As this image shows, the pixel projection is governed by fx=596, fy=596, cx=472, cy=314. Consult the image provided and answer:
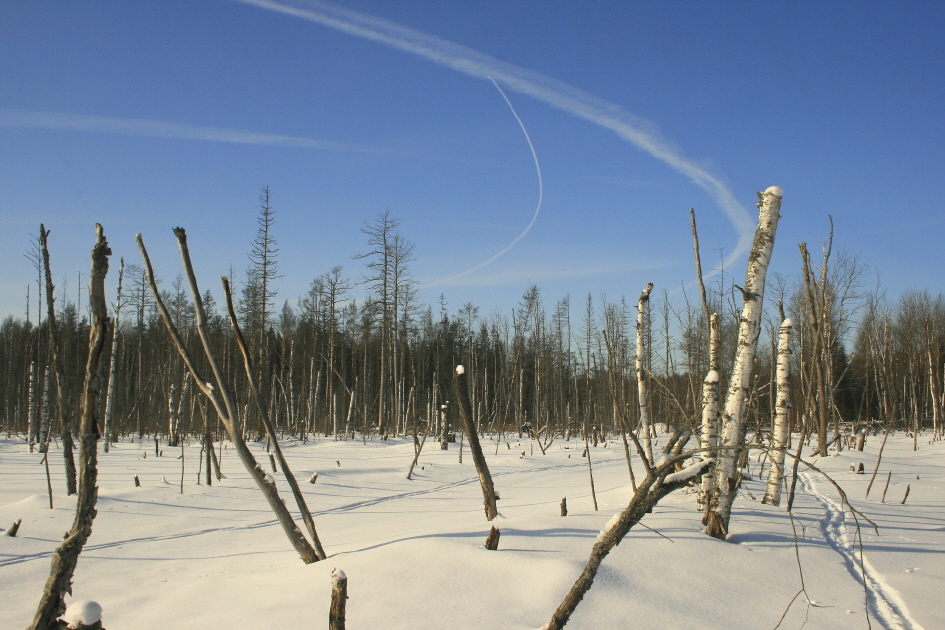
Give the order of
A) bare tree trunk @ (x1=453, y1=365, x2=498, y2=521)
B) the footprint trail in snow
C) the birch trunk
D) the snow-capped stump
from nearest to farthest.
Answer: the snow-capped stump → the footprint trail in snow → bare tree trunk @ (x1=453, y1=365, x2=498, y2=521) → the birch trunk

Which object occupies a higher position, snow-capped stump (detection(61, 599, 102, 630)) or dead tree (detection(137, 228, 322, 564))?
dead tree (detection(137, 228, 322, 564))

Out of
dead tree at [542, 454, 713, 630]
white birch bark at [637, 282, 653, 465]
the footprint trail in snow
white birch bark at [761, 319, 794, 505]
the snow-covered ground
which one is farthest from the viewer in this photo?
white birch bark at [637, 282, 653, 465]

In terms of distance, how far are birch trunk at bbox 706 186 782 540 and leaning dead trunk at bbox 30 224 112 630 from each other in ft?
17.7

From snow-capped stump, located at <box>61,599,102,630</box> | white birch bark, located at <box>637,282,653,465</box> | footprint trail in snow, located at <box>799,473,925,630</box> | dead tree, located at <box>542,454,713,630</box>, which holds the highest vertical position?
white birch bark, located at <box>637,282,653,465</box>

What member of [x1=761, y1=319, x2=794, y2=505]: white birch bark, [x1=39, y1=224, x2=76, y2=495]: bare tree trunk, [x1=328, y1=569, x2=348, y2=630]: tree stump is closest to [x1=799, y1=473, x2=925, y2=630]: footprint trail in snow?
[x1=761, y1=319, x2=794, y2=505]: white birch bark

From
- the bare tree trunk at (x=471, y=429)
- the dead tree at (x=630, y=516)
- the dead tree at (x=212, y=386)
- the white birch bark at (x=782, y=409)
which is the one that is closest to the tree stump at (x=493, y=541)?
the bare tree trunk at (x=471, y=429)

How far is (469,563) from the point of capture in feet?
14.8

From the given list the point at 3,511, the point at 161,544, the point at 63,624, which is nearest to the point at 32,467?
the point at 3,511

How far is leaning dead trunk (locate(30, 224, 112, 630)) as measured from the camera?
3.07m

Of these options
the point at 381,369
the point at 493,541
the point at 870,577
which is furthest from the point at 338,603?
the point at 381,369

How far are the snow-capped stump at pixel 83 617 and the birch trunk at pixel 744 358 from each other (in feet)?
17.3

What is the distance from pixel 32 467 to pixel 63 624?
13.4 m

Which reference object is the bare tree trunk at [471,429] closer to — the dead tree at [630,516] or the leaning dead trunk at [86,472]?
the dead tree at [630,516]

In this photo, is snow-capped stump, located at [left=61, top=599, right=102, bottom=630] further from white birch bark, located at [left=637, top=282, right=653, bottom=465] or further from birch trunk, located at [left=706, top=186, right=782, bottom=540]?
white birch bark, located at [left=637, top=282, right=653, bottom=465]
